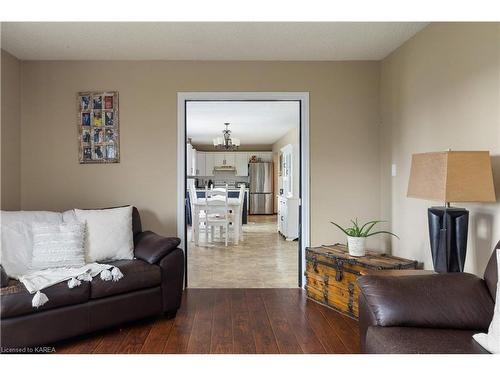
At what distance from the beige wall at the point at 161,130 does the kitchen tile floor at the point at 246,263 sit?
0.77m

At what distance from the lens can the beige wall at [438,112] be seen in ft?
7.16

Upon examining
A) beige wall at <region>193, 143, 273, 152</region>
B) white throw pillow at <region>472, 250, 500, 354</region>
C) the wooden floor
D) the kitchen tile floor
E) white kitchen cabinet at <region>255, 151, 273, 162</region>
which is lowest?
the wooden floor

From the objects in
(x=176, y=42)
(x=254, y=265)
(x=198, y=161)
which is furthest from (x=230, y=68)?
(x=198, y=161)

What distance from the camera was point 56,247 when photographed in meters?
2.76

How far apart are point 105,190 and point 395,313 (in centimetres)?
302

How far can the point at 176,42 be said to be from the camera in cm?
325

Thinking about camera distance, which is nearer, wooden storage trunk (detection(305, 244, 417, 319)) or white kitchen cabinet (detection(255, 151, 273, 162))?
wooden storage trunk (detection(305, 244, 417, 319))

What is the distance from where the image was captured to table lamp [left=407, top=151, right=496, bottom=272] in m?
2.01

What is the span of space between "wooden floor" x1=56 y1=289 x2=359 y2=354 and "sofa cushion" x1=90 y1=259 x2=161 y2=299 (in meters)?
0.32

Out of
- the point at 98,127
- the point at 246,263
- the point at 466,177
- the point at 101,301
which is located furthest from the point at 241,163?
the point at 466,177

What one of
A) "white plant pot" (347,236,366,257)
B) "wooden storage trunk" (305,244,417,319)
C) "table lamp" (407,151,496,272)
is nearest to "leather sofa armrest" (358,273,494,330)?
"table lamp" (407,151,496,272)

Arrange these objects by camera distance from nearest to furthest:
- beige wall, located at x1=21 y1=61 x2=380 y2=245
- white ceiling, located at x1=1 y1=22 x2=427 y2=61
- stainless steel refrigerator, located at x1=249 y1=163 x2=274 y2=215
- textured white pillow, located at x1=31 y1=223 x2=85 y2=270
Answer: textured white pillow, located at x1=31 y1=223 x2=85 y2=270 → white ceiling, located at x1=1 y1=22 x2=427 y2=61 → beige wall, located at x1=21 y1=61 x2=380 y2=245 → stainless steel refrigerator, located at x1=249 y1=163 x2=274 y2=215

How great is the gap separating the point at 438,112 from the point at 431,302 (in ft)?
5.21

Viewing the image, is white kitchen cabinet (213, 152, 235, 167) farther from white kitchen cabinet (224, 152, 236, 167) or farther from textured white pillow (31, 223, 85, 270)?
textured white pillow (31, 223, 85, 270)
